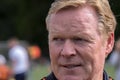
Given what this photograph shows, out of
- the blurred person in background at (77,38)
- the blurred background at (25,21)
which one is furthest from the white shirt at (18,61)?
the blurred background at (25,21)

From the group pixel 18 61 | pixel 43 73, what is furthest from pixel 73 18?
pixel 43 73

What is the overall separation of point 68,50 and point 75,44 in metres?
0.06

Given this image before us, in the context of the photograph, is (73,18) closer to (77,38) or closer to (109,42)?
(77,38)

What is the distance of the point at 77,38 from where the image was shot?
9.62 feet

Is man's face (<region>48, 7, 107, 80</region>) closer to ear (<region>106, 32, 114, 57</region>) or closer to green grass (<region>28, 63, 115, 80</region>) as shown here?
ear (<region>106, 32, 114, 57</region>)

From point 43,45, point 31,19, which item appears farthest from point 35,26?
point 43,45

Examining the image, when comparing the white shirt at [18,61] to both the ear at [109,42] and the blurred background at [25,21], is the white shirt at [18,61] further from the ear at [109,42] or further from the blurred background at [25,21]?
the blurred background at [25,21]

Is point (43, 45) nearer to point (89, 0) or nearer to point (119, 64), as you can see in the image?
point (119, 64)

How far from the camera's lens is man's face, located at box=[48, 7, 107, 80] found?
2.91m

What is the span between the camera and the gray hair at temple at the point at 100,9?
2969 millimetres

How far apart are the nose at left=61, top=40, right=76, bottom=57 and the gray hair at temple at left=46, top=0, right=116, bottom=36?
0.19m

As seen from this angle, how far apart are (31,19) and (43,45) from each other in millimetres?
3799

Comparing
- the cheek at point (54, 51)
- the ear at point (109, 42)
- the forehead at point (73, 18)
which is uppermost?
the forehead at point (73, 18)

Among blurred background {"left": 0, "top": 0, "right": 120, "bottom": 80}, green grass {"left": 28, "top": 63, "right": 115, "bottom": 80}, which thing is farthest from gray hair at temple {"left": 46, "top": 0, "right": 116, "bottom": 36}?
blurred background {"left": 0, "top": 0, "right": 120, "bottom": 80}
